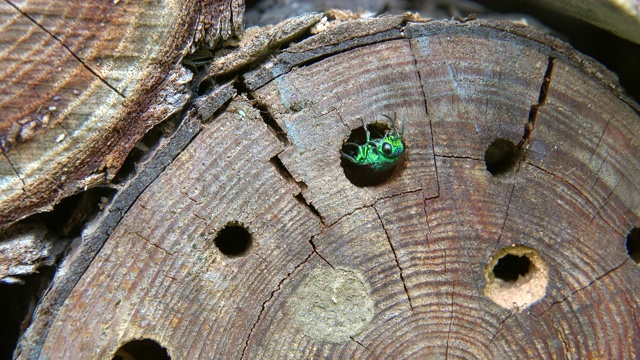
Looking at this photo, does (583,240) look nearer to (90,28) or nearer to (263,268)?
(263,268)

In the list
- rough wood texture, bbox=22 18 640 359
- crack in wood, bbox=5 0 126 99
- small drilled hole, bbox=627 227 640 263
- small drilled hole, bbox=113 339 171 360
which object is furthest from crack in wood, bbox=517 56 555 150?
small drilled hole, bbox=113 339 171 360

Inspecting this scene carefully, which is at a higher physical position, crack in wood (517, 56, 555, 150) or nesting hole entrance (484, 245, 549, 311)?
crack in wood (517, 56, 555, 150)

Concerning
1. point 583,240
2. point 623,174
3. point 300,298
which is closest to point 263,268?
point 300,298

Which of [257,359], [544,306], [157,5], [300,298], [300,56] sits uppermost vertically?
[300,56]

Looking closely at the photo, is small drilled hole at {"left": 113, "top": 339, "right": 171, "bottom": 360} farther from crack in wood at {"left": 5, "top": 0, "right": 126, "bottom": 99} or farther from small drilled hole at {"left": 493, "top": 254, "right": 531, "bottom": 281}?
small drilled hole at {"left": 493, "top": 254, "right": 531, "bottom": 281}

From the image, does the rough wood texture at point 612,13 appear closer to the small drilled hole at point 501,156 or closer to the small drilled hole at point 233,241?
the small drilled hole at point 501,156

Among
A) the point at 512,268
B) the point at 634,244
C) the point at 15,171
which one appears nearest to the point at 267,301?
the point at 15,171
